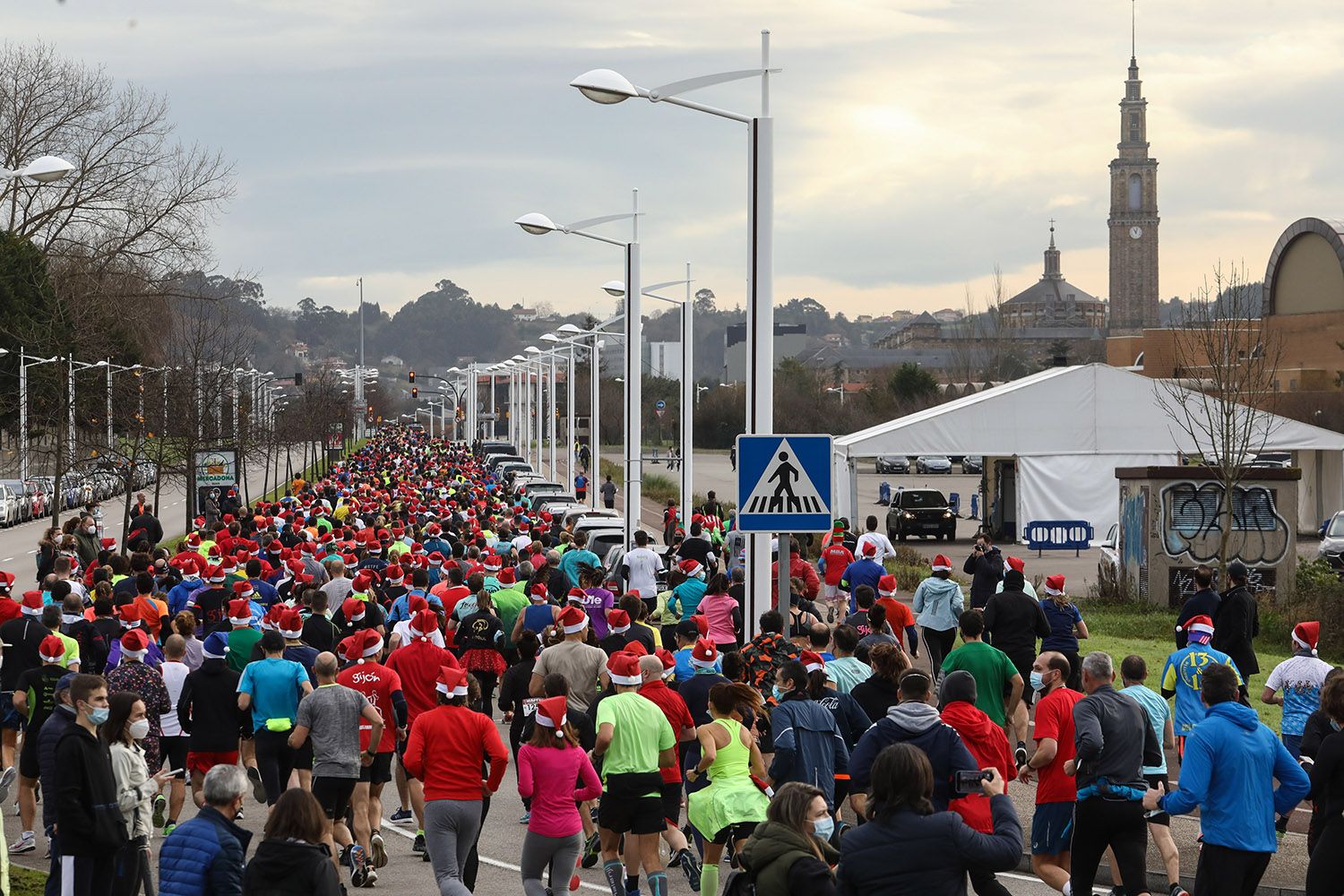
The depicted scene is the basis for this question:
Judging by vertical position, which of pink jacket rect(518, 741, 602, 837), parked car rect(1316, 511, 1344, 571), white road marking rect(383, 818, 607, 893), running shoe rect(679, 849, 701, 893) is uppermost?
pink jacket rect(518, 741, 602, 837)

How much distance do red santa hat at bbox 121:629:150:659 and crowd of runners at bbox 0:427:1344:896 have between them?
0.12 ft

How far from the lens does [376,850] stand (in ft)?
36.9

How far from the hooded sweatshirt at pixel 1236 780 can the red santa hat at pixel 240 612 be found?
7.37 m

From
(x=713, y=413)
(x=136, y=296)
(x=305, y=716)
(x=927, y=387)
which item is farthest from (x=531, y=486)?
(x=713, y=413)

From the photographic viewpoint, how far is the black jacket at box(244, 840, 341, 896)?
6.20 meters

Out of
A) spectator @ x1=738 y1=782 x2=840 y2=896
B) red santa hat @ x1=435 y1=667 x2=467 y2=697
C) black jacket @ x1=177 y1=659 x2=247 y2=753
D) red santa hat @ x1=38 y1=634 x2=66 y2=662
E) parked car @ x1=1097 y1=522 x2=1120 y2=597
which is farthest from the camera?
parked car @ x1=1097 y1=522 x2=1120 y2=597

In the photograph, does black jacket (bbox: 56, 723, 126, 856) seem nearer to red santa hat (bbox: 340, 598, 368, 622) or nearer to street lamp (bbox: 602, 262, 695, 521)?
A: red santa hat (bbox: 340, 598, 368, 622)

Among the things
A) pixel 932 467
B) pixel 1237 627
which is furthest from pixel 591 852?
pixel 932 467

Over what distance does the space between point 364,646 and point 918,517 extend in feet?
105

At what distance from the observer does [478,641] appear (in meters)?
13.6

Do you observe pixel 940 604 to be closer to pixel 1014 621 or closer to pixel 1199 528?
pixel 1014 621

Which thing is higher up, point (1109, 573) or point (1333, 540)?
point (1333, 540)

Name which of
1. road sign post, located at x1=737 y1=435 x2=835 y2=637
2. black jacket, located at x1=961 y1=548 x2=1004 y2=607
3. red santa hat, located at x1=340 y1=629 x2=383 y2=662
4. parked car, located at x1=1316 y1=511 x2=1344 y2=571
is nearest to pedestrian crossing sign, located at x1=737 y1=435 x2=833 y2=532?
road sign post, located at x1=737 y1=435 x2=835 y2=637

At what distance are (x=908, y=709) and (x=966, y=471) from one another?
287 feet
